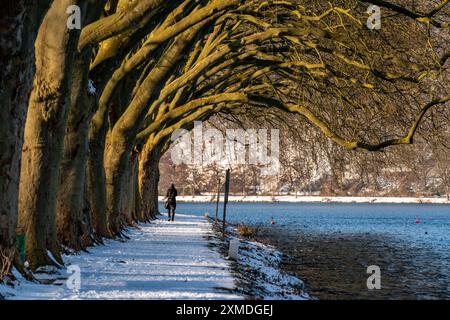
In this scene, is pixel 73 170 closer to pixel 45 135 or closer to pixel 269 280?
pixel 45 135

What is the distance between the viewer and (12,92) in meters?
8.38

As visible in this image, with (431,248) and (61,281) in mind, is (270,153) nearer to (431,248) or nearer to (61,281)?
(431,248)

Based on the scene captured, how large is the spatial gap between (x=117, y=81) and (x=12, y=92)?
27.1ft

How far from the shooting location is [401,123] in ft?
59.9

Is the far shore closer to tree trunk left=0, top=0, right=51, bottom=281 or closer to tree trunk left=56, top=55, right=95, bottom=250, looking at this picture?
tree trunk left=56, top=55, right=95, bottom=250

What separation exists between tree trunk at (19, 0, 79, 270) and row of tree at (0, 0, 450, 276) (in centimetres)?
2

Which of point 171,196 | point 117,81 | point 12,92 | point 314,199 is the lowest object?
point 171,196

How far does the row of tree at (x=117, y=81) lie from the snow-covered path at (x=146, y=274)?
629 mm

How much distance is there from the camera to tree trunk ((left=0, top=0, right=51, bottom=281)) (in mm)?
8016

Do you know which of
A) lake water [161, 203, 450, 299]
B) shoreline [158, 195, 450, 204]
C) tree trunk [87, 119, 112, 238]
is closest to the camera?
lake water [161, 203, 450, 299]

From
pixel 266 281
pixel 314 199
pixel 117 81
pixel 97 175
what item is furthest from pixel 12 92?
pixel 314 199

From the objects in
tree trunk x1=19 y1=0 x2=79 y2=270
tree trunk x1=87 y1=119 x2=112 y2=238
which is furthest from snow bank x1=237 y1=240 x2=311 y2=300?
tree trunk x1=87 y1=119 x2=112 y2=238

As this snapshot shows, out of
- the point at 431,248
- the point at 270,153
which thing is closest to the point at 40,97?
the point at 270,153

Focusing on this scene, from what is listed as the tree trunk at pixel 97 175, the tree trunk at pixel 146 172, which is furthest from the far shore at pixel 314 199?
the tree trunk at pixel 97 175
